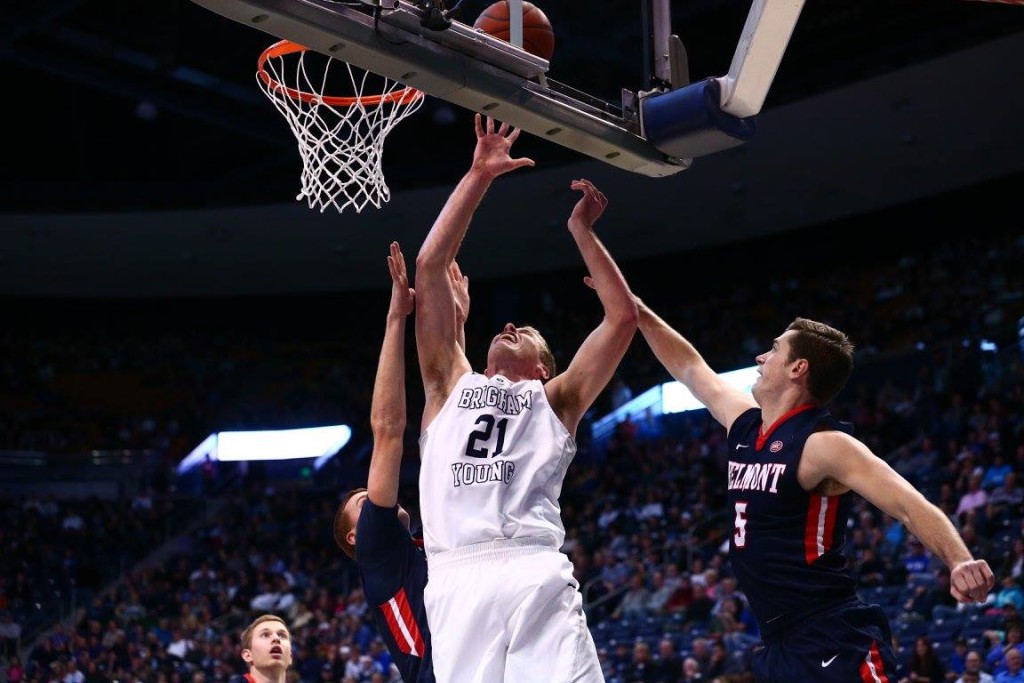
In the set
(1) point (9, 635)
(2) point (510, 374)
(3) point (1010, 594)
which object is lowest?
(1) point (9, 635)

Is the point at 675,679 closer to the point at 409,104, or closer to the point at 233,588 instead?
the point at 409,104

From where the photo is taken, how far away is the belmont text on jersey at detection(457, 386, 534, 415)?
434 cm

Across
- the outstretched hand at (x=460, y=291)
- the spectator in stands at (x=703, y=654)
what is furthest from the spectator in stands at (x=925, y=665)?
the outstretched hand at (x=460, y=291)

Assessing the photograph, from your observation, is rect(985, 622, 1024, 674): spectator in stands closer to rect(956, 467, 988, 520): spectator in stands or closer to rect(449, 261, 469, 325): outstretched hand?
rect(956, 467, 988, 520): spectator in stands

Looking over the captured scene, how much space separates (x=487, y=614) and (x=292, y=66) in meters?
5.27

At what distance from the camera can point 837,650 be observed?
401 centimetres

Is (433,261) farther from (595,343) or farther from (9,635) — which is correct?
(9,635)

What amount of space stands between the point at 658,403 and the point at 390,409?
16.7 metres

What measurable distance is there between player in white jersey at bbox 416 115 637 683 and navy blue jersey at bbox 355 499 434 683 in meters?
0.23

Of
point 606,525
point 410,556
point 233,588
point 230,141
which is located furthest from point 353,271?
point 410,556

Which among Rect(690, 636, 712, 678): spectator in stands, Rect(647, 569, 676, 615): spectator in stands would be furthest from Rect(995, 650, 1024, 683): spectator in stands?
Rect(647, 569, 676, 615): spectator in stands

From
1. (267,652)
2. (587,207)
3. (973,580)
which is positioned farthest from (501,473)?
(267,652)

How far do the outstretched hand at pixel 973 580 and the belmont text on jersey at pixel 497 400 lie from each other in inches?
58.4

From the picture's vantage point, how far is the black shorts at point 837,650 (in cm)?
398
